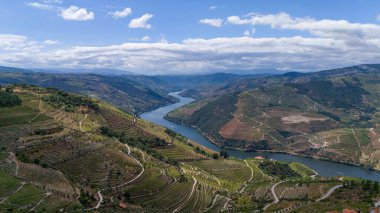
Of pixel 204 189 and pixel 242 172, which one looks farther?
pixel 242 172

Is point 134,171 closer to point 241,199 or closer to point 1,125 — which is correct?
point 241,199

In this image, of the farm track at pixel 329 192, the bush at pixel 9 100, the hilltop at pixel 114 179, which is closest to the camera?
the hilltop at pixel 114 179

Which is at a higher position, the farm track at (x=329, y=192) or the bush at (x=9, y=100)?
the bush at (x=9, y=100)

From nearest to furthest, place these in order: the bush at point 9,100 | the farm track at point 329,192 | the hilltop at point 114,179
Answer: the hilltop at point 114,179, the farm track at point 329,192, the bush at point 9,100

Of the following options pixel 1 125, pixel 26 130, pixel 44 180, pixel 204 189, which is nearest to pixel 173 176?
pixel 204 189

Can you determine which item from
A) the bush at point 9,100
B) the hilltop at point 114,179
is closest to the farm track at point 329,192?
the hilltop at point 114,179

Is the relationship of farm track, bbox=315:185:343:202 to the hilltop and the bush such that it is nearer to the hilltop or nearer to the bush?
the hilltop

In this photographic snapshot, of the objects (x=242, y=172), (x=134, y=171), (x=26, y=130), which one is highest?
(x=26, y=130)

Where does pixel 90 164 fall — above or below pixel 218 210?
above

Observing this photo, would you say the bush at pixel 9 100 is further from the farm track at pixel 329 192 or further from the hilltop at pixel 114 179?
the farm track at pixel 329 192
